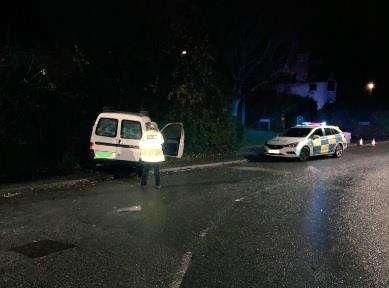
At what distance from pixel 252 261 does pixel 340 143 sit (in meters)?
15.0

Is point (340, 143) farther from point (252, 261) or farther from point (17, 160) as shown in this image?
point (252, 261)

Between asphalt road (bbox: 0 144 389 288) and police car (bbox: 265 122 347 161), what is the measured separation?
219 inches

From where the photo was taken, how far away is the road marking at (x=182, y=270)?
5375 millimetres

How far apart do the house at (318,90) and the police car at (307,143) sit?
32379mm

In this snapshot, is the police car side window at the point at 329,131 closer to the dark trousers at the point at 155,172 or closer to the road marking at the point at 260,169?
the road marking at the point at 260,169

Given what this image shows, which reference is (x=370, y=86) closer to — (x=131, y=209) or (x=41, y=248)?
(x=131, y=209)

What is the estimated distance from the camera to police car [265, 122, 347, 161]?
18344 mm

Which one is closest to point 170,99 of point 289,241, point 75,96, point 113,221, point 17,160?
point 75,96

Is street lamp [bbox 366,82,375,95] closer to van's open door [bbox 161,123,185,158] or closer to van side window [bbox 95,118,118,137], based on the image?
van's open door [bbox 161,123,185,158]

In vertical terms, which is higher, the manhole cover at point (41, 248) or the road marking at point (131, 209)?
the road marking at point (131, 209)

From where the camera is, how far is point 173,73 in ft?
60.3

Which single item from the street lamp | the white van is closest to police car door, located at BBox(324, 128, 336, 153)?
the white van

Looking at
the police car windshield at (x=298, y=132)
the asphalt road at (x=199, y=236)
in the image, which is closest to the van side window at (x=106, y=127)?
the asphalt road at (x=199, y=236)

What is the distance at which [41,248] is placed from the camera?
6723mm
